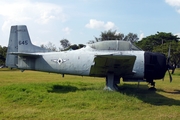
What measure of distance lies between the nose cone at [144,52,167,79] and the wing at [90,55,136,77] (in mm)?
848

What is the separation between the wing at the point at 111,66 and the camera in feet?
30.1

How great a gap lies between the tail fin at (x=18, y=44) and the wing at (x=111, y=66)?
10.3ft

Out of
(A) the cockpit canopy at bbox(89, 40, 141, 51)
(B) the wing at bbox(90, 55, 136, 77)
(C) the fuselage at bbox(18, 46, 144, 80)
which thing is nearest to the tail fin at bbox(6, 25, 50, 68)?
(C) the fuselage at bbox(18, 46, 144, 80)

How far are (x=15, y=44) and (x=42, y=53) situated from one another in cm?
144

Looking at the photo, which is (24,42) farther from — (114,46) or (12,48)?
(114,46)

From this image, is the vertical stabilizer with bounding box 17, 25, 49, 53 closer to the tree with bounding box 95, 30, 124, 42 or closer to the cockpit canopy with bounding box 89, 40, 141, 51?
the cockpit canopy with bounding box 89, 40, 141, 51

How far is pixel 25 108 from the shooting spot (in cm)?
703

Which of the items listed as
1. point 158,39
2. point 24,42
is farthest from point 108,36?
point 24,42

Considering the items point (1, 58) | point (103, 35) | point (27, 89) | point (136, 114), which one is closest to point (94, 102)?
point (136, 114)

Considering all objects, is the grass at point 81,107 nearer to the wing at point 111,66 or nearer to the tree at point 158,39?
the wing at point 111,66

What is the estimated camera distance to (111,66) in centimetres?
980

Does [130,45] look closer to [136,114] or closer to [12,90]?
[136,114]

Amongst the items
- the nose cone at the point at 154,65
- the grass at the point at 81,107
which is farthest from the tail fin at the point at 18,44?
the nose cone at the point at 154,65

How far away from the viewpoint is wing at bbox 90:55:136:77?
361 inches
